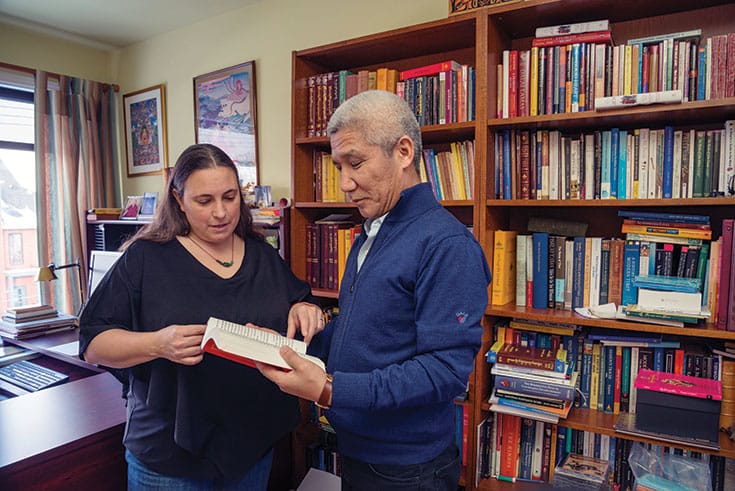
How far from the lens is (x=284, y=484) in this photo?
7.22 ft

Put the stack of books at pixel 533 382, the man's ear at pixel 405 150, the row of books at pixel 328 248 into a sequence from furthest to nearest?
1. the row of books at pixel 328 248
2. the stack of books at pixel 533 382
3. the man's ear at pixel 405 150

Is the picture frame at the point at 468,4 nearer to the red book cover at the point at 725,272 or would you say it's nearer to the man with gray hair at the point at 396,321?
the man with gray hair at the point at 396,321

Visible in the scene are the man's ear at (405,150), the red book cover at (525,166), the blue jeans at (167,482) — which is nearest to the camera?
the man's ear at (405,150)

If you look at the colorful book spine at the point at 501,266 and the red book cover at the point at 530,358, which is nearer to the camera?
the red book cover at the point at 530,358

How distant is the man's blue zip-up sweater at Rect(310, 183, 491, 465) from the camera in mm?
901

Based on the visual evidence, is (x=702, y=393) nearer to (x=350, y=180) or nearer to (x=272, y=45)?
(x=350, y=180)

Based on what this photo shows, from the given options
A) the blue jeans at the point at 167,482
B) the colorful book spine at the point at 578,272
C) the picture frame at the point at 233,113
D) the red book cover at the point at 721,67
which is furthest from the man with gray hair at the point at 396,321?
the picture frame at the point at 233,113

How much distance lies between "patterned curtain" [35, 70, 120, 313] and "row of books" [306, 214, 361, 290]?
2146 mm

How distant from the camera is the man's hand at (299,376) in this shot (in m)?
0.90

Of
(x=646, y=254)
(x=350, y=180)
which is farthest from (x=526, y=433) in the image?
(x=350, y=180)

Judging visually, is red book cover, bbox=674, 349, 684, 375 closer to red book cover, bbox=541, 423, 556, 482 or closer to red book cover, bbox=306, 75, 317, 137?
red book cover, bbox=541, 423, 556, 482

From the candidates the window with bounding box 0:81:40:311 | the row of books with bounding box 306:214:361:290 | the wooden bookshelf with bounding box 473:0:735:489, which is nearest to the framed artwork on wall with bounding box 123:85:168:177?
the window with bounding box 0:81:40:311

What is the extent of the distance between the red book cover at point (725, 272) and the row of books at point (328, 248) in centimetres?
128

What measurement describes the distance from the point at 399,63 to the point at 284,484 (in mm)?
2005
